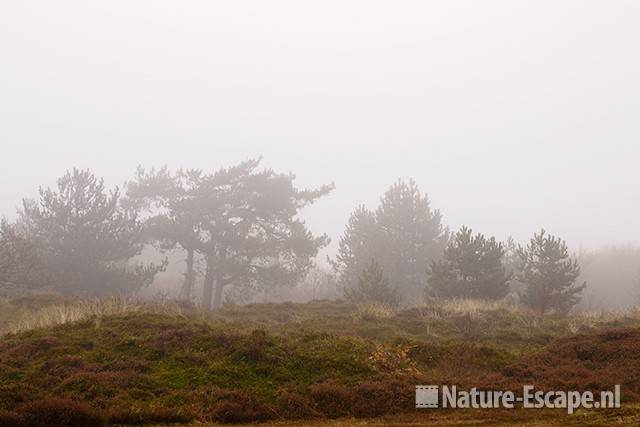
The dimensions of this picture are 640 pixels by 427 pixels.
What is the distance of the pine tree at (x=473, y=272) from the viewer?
24.3 metres

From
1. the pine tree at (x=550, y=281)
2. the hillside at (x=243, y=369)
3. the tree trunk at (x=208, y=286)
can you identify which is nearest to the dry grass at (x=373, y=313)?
the hillside at (x=243, y=369)

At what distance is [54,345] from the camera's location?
35.2 feet

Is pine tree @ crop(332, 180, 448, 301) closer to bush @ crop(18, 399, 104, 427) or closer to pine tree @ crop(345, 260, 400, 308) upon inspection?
pine tree @ crop(345, 260, 400, 308)

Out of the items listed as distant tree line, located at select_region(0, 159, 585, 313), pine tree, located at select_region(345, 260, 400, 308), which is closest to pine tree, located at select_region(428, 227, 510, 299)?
distant tree line, located at select_region(0, 159, 585, 313)

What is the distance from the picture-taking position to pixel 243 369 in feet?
32.4

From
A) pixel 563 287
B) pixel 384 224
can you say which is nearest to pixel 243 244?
pixel 384 224

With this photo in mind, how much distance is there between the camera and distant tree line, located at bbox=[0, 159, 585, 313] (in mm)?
24406

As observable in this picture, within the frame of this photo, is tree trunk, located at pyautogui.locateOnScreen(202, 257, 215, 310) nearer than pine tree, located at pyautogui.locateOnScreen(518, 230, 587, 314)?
No

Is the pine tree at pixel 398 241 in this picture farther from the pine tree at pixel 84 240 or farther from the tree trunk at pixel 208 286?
the pine tree at pixel 84 240

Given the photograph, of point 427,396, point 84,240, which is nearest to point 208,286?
point 84,240

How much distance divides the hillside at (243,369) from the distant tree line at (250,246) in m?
9.99

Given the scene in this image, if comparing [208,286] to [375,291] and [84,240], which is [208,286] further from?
[375,291]

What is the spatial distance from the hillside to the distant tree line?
9993mm

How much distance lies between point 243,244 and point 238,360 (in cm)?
2178
